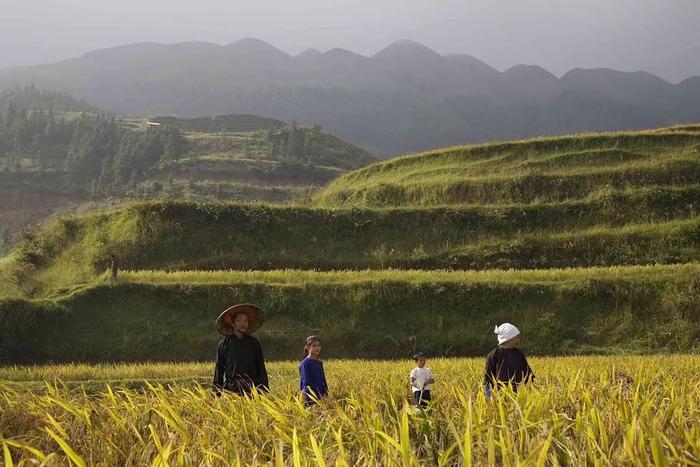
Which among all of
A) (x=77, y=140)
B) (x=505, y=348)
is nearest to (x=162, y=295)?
(x=505, y=348)

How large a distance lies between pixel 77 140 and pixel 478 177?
97873mm

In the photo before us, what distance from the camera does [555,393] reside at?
430 centimetres

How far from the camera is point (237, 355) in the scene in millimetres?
7934

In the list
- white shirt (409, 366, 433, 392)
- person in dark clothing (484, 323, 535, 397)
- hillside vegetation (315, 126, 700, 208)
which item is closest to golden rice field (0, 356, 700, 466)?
person in dark clothing (484, 323, 535, 397)

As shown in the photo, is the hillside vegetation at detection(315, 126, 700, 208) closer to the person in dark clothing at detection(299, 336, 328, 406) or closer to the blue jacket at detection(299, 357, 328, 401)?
the person in dark clothing at detection(299, 336, 328, 406)

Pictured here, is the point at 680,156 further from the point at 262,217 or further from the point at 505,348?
the point at 505,348

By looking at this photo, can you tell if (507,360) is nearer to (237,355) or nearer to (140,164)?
(237,355)

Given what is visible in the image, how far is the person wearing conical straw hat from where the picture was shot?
7.85 m

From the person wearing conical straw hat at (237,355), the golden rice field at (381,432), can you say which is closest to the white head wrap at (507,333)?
the golden rice field at (381,432)

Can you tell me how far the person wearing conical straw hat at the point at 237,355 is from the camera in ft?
25.8

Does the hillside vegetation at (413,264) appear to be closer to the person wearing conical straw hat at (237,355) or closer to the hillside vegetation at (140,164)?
the person wearing conical straw hat at (237,355)

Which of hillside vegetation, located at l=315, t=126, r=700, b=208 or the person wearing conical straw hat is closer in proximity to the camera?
the person wearing conical straw hat

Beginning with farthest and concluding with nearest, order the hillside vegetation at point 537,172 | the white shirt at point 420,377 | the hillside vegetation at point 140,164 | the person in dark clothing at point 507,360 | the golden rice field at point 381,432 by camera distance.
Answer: the hillside vegetation at point 140,164 → the hillside vegetation at point 537,172 → the white shirt at point 420,377 → the person in dark clothing at point 507,360 → the golden rice field at point 381,432

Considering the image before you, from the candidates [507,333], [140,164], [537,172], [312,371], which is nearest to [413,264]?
[537,172]
